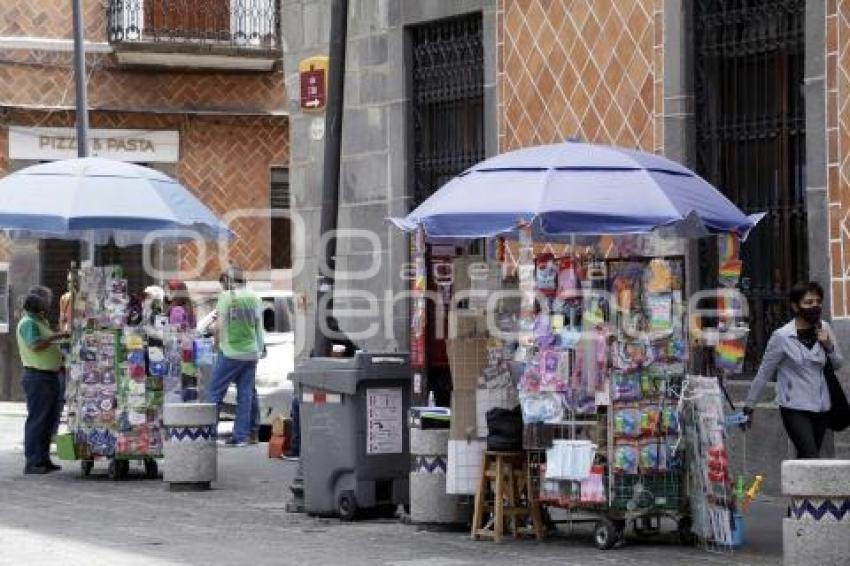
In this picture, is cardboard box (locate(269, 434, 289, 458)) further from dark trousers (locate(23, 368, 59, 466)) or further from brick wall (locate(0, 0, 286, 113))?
brick wall (locate(0, 0, 286, 113))

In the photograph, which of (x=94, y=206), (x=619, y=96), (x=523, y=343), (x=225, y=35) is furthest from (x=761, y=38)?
(x=225, y=35)

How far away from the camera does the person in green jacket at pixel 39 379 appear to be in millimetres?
17812

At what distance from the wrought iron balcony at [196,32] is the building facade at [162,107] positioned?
16 millimetres

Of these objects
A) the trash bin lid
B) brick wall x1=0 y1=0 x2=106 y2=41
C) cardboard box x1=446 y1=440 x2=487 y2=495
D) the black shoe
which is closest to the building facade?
brick wall x1=0 y1=0 x2=106 y2=41

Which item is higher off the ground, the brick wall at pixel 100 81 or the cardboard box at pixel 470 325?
the brick wall at pixel 100 81

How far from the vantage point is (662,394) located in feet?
41.5

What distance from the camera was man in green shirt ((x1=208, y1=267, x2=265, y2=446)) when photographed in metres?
20.2

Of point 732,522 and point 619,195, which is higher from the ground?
point 619,195

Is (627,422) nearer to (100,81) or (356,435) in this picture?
(356,435)

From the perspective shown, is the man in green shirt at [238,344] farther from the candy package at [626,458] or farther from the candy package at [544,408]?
the candy package at [626,458]

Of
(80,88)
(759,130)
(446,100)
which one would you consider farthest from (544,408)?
(80,88)

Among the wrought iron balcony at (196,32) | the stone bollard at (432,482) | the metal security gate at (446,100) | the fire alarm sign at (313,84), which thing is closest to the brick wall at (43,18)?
the wrought iron balcony at (196,32)

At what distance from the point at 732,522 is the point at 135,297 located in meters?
7.36

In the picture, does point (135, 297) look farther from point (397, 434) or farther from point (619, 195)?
point (619, 195)
